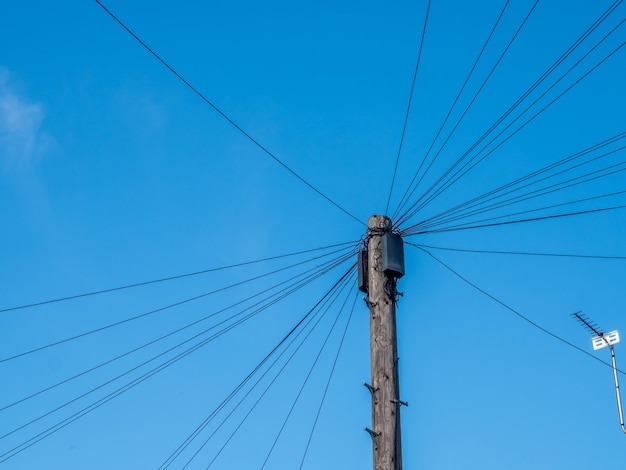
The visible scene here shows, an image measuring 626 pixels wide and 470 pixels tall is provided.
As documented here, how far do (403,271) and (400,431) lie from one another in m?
2.10

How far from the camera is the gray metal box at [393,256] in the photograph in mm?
9580

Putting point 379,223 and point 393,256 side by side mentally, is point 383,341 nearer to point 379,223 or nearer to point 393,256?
point 393,256

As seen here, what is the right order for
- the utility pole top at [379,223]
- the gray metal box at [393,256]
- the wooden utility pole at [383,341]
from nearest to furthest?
the wooden utility pole at [383,341] → the gray metal box at [393,256] → the utility pole top at [379,223]

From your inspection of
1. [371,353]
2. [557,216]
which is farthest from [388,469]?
[557,216]

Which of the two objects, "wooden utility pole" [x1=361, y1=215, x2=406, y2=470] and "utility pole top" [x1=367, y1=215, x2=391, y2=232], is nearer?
"wooden utility pole" [x1=361, y1=215, x2=406, y2=470]

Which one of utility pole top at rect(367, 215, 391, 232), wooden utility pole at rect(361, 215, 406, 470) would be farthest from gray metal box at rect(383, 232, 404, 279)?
utility pole top at rect(367, 215, 391, 232)

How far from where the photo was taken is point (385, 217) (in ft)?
33.2

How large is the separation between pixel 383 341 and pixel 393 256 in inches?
47.0

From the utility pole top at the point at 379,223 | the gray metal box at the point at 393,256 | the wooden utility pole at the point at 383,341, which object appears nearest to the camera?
the wooden utility pole at the point at 383,341

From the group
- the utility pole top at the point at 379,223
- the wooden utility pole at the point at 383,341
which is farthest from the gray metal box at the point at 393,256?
the utility pole top at the point at 379,223

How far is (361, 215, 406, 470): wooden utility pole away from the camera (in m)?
8.42

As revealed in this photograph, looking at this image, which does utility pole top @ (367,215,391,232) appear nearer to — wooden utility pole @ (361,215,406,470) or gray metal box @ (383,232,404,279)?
wooden utility pole @ (361,215,406,470)

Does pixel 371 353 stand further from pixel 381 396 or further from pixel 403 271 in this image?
pixel 403 271

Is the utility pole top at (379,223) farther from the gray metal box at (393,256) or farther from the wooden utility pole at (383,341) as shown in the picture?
the gray metal box at (393,256)
